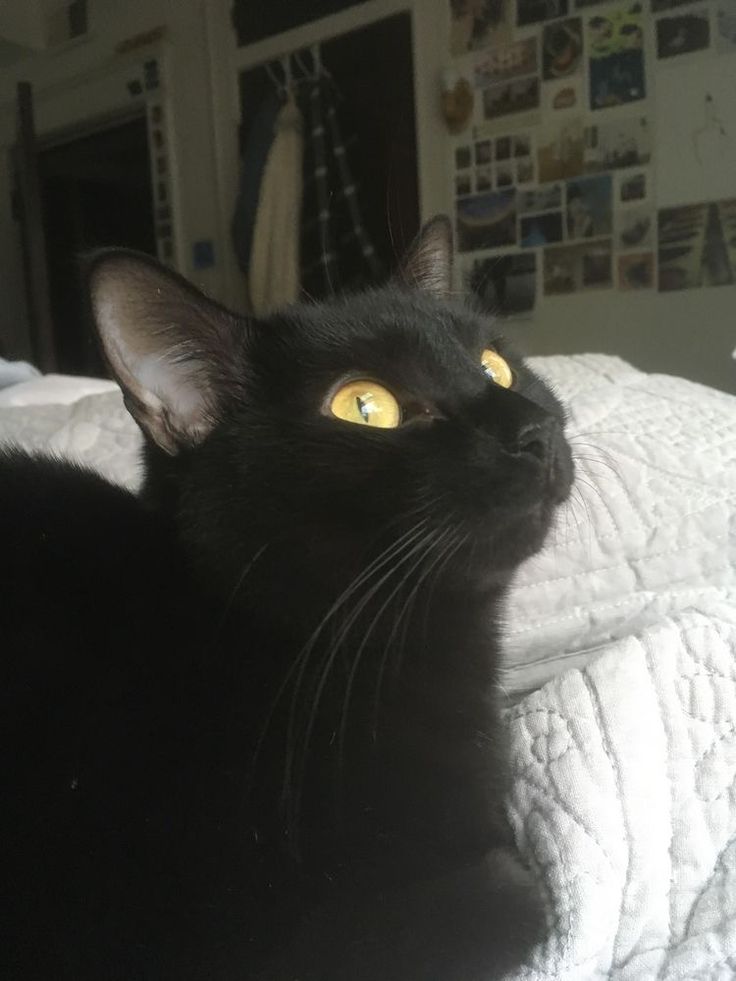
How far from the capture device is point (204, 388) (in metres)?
0.54

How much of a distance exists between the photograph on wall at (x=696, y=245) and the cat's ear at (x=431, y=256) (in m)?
1.37

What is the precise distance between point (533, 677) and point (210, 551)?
36 centimetres

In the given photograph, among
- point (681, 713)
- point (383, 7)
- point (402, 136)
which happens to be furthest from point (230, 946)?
point (383, 7)

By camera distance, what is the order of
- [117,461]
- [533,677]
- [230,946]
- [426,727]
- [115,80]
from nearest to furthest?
[230,946]
[426,727]
[533,677]
[117,461]
[115,80]

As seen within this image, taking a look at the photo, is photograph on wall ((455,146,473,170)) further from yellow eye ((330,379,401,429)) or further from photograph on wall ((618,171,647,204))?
yellow eye ((330,379,401,429))

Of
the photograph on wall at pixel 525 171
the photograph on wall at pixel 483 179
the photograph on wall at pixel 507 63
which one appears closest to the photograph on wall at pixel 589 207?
the photograph on wall at pixel 525 171

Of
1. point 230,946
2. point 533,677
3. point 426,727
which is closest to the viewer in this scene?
point 230,946

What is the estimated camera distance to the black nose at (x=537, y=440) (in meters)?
0.49

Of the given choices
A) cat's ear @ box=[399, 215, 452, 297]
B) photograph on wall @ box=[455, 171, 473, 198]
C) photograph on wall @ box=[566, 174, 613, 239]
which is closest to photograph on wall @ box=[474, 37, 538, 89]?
photograph on wall @ box=[455, 171, 473, 198]

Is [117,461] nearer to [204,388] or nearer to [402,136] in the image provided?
[204,388]

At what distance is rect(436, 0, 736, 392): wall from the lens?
180cm

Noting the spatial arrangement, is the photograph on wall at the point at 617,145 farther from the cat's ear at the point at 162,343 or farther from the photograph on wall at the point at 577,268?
the cat's ear at the point at 162,343

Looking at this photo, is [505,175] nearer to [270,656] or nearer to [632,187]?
[632,187]

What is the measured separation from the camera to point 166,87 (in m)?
2.69
